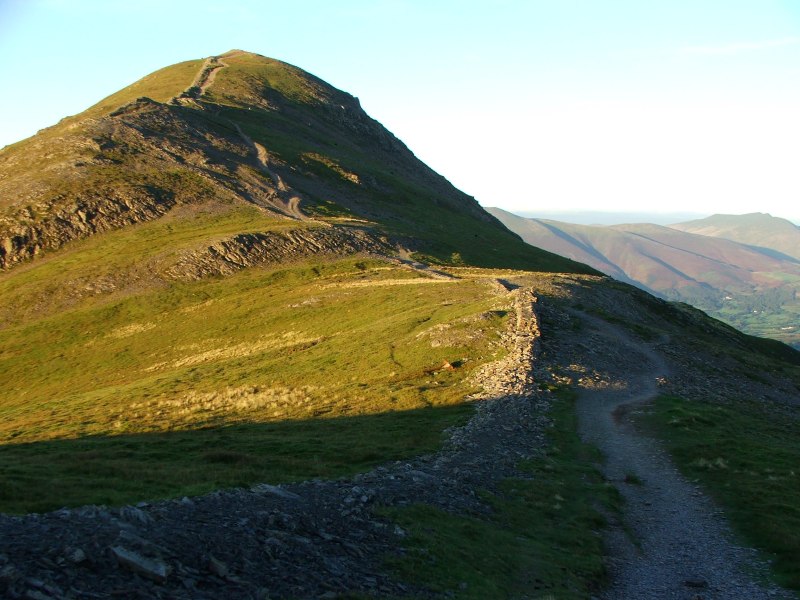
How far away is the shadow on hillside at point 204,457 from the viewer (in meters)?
21.0

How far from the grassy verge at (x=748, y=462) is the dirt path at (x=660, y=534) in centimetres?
81

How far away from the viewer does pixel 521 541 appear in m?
22.1

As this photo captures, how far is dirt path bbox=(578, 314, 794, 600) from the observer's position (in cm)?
2048

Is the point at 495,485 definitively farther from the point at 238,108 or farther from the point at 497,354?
the point at 238,108

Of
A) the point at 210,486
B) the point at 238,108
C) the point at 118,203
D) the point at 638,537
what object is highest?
the point at 238,108

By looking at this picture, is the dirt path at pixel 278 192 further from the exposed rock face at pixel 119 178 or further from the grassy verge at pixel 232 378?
the grassy verge at pixel 232 378

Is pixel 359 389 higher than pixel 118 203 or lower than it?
lower

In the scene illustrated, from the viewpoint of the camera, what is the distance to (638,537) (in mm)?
24250

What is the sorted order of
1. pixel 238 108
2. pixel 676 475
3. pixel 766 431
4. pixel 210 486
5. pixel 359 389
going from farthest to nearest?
pixel 238 108
pixel 359 389
pixel 766 431
pixel 676 475
pixel 210 486

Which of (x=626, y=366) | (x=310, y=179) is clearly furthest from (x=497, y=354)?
(x=310, y=179)

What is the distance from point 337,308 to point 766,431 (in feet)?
141

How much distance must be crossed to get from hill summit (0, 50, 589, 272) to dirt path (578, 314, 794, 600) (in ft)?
218

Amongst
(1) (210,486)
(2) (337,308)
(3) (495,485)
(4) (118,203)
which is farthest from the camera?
(4) (118,203)

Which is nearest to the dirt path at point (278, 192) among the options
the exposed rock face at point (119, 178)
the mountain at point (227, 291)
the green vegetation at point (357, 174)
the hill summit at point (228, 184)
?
the hill summit at point (228, 184)
